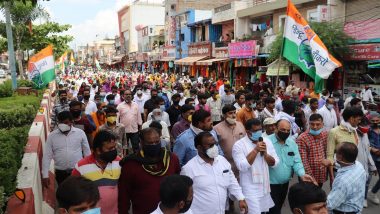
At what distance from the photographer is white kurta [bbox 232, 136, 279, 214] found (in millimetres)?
4090

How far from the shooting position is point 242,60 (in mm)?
24188

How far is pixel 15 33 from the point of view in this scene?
23109mm

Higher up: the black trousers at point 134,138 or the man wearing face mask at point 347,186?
the man wearing face mask at point 347,186

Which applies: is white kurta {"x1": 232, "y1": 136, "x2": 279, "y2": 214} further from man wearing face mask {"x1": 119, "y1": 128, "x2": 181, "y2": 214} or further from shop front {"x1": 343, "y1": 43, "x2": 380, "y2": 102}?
shop front {"x1": 343, "y1": 43, "x2": 380, "y2": 102}

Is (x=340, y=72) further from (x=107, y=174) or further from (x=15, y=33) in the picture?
(x=15, y=33)

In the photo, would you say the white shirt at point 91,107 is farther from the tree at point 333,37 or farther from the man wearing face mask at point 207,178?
the tree at point 333,37

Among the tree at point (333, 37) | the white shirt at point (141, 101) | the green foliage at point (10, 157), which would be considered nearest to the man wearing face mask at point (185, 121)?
the green foliage at point (10, 157)

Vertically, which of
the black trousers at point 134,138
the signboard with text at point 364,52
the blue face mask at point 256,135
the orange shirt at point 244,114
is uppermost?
the signboard with text at point 364,52

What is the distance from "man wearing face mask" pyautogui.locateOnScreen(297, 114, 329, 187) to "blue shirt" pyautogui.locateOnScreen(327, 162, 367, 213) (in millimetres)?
1226

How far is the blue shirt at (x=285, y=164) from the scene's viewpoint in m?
4.41

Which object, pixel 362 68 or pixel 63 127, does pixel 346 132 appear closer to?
pixel 63 127

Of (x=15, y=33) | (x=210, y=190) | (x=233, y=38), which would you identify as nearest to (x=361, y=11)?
(x=233, y=38)

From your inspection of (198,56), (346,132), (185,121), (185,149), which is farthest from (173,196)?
(198,56)

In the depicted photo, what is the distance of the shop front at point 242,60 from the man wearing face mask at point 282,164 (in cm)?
1832
